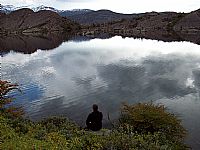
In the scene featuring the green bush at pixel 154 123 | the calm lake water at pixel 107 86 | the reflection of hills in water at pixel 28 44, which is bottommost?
the reflection of hills in water at pixel 28 44

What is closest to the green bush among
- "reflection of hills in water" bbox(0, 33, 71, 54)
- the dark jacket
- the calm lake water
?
the dark jacket

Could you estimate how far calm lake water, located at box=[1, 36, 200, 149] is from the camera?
3183 centimetres

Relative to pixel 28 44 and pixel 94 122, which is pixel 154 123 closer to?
pixel 94 122

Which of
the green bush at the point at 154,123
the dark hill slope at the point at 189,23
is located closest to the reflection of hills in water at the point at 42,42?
the dark hill slope at the point at 189,23

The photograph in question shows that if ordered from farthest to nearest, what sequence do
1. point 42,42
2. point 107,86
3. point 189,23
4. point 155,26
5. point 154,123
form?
point 155,26
point 189,23
point 42,42
point 107,86
point 154,123

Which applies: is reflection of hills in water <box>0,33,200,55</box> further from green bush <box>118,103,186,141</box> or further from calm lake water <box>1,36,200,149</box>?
green bush <box>118,103,186,141</box>

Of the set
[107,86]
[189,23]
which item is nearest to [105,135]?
[107,86]

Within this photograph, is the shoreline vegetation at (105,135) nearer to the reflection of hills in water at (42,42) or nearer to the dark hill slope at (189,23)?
the reflection of hills in water at (42,42)

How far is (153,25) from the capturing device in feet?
609

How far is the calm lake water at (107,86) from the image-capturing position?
3183 cm

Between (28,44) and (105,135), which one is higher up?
(105,135)

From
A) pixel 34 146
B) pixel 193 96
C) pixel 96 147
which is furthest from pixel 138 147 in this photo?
pixel 193 96

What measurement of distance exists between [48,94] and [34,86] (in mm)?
5822

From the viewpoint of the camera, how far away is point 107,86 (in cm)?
4247
